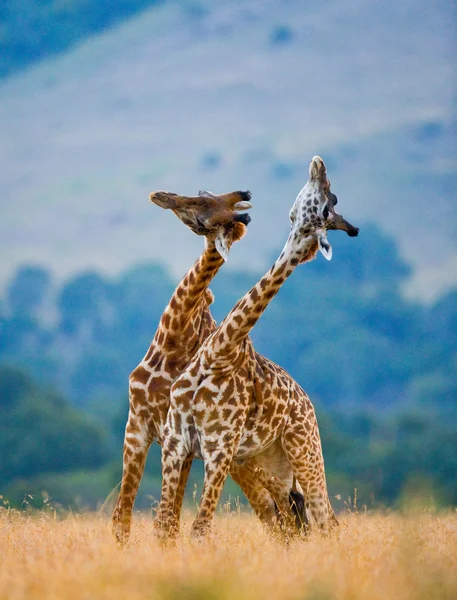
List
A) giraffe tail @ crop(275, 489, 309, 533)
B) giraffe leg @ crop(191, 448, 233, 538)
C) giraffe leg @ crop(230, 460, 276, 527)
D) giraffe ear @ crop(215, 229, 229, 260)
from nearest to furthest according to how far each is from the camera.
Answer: giraffe leg @ crop(191, 448, 233, 538)
giraffe ear @ crop(215, 229, 229, 260)
giraffe tail @ crop(275, 489, 309, 533)
giraffe leg @ crop(230, 460, 276, 527)

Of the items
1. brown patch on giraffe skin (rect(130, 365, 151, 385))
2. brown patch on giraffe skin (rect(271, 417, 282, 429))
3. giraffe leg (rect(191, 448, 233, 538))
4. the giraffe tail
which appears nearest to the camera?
giraffe leg (rect(191, 448, 233, 538))

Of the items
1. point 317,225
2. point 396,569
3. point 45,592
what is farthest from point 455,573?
point 317,225

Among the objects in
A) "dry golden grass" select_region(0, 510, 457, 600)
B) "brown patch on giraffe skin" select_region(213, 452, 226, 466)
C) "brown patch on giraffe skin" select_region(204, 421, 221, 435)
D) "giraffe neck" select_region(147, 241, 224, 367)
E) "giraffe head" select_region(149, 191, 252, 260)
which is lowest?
"dry golden grass" select_region(0, 510, 457, 600)

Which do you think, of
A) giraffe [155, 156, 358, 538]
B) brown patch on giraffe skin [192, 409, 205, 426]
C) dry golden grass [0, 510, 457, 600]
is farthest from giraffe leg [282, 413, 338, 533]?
brown patch on giraffe skin [192, 409, 205, 426]

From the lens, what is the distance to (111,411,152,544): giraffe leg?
27.6 ft

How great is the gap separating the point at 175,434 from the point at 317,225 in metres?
1.98

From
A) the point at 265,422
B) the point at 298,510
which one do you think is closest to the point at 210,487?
the point at 265,422

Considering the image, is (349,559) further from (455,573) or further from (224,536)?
(224,536)

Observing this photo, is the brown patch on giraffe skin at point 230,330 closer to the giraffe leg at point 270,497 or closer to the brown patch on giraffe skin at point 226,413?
the brown patch on giraffe skin at point 226,413

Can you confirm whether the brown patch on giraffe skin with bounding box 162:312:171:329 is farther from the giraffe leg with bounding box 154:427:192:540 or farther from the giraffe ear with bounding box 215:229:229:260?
the giraffe leg with bounding box 154:427:192:540

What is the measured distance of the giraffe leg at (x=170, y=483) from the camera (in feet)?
25.5

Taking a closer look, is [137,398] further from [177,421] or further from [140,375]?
[177,421]

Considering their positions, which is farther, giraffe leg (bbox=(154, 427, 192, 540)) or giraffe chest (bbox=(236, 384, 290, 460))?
giraffe chest (bbox=(236, 384, 290, 460))

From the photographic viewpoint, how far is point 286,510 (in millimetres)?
8820
